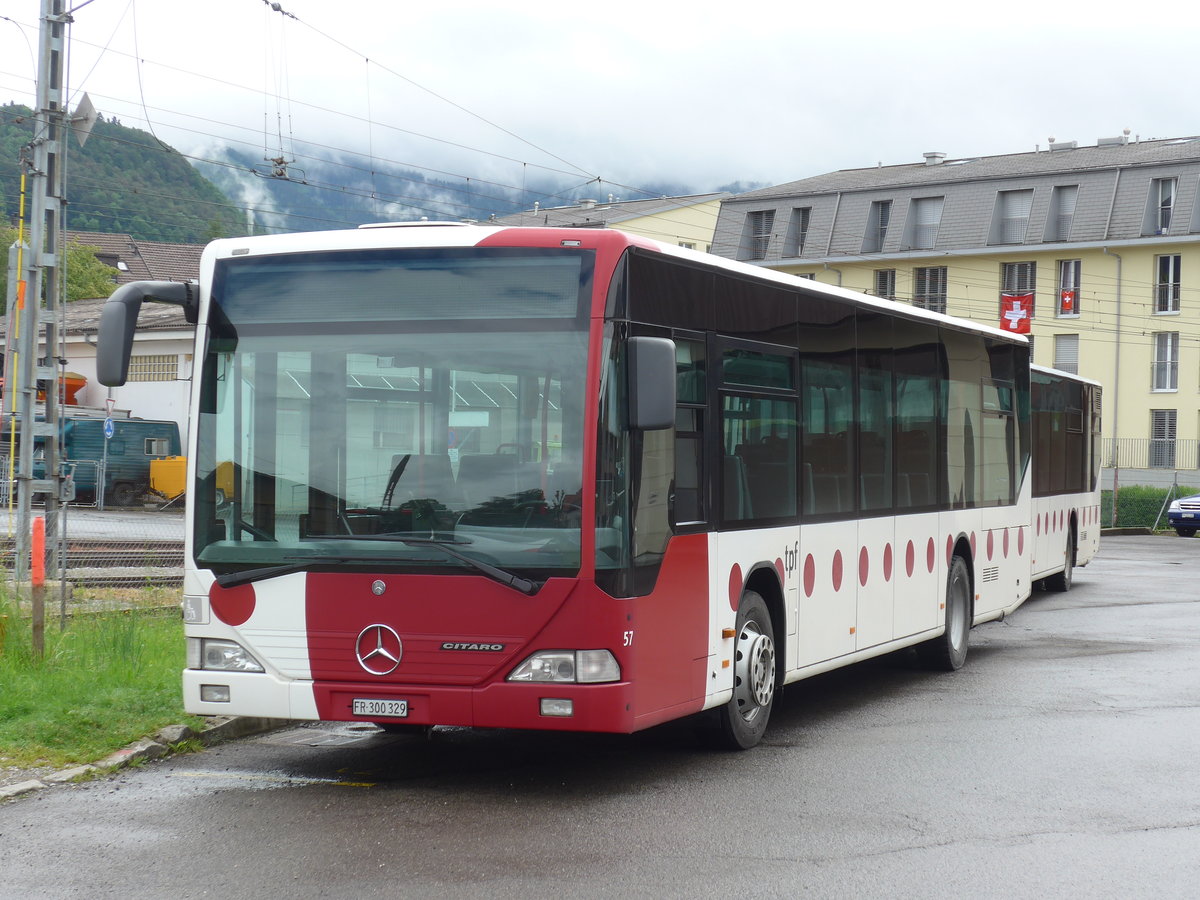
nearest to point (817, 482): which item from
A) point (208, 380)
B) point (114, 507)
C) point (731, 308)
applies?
point (731, 308)

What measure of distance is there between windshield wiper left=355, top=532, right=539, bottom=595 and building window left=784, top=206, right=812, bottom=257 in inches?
2572

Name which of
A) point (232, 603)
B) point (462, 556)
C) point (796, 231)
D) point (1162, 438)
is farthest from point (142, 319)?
point (462, 556)

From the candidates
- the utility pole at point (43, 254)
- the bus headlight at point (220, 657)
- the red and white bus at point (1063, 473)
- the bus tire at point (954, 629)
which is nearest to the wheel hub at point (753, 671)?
the bus headlight at point (220, 657)

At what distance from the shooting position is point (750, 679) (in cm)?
928

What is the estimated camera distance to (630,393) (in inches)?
304

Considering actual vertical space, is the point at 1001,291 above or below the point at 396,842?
above

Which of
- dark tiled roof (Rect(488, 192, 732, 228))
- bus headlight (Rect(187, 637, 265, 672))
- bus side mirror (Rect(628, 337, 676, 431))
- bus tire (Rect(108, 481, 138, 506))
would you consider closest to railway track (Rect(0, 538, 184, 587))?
bus headlight (Rect(187, 637, 265, 672))

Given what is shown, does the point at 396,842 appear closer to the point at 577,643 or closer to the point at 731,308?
the point at 577,643

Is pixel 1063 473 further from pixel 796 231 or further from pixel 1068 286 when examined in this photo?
pixel 796 231

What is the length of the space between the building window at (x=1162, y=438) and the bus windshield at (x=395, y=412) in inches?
2208

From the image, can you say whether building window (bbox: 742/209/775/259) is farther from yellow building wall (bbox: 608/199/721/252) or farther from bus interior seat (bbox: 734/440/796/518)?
bus interior seat (bbox: 734/440/796/518)

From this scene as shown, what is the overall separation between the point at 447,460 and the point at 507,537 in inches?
19.3

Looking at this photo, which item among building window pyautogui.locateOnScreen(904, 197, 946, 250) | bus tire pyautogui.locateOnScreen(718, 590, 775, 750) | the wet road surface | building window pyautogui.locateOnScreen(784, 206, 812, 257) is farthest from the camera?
building window pyautogui.locateOnScreen(784, 206, 812, 257)

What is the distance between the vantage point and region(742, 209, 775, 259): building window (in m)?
72.8
